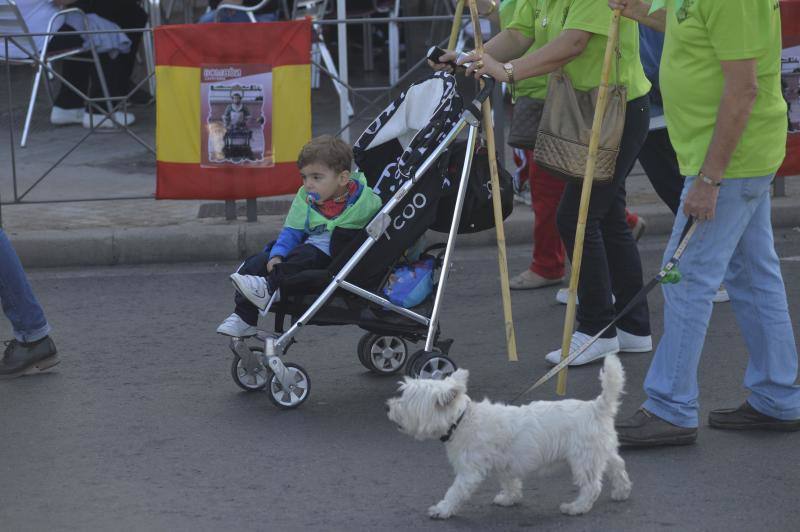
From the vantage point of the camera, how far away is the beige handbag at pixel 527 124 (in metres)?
6.63

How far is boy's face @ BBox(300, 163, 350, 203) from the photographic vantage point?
5.72m

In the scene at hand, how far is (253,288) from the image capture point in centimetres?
553

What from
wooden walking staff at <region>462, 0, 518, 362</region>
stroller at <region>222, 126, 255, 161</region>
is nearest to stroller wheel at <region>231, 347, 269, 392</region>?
wooden walking staff at <region>462, 0, 518, 362</region>

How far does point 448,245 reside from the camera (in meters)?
5.66

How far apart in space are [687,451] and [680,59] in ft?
4.76

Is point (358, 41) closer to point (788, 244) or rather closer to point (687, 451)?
point (788, 244)

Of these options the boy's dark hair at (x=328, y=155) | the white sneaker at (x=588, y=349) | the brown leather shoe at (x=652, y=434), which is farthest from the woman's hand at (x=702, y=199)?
the boy's dark hair at (x=328, y=155)

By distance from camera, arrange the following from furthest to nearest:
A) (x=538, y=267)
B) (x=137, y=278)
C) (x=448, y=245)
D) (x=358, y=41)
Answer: (x=358, y=41), (x=137, y=278), (x=538, y=267), (x=448, y=245)

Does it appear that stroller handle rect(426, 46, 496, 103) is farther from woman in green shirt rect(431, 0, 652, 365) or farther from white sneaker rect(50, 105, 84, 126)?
white sneaker rect(50, 105, 84, 126)

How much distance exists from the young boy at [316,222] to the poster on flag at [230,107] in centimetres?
283

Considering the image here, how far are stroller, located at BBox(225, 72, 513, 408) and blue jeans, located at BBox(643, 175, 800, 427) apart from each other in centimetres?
104

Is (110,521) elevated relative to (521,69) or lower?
lower

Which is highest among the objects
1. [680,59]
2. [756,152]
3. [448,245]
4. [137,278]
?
[680,59]

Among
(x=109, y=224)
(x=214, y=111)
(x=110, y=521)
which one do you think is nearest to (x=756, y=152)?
(x=110, y=521)
